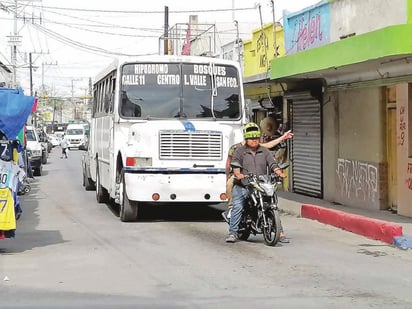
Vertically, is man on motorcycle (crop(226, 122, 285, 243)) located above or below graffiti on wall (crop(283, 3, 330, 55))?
below

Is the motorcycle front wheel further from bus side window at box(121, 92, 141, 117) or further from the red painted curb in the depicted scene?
bus side window at box(121, 92, 141, 117)

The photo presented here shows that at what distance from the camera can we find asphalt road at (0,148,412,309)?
7.34m

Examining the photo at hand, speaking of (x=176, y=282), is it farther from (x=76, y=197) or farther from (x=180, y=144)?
(x=76, y=197)

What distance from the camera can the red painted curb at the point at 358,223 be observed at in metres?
11.5

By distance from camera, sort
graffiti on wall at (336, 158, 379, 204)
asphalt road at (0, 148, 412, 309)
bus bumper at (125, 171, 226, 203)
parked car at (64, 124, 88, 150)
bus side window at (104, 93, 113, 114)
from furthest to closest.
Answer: parked car at (64, 124, 88, 150), graffiti on wall at (336, 158, 379, 204), bus side window at (104, 93, 113, 114), bus bumper at (125, 171, 226, 203), asphalt road at (0, 148, 412, 309)

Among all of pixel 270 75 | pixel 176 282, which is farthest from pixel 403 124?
pixel 176 282

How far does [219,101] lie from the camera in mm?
14211

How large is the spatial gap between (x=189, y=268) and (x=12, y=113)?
11.4 ft

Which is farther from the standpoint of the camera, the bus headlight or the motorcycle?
the bus headlight

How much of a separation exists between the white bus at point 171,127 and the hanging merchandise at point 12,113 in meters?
3.40

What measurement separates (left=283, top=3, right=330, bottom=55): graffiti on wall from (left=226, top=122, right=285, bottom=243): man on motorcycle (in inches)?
291

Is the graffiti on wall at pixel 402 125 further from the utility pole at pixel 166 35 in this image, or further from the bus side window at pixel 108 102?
the utility pole at pixel 166 35

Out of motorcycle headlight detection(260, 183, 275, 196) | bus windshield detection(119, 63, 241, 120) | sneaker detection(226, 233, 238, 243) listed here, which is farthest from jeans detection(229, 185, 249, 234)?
bus windshield detection(119, 63, 241, 120)

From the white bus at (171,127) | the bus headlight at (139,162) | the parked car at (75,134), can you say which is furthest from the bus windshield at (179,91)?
the parked car at (75,134)
